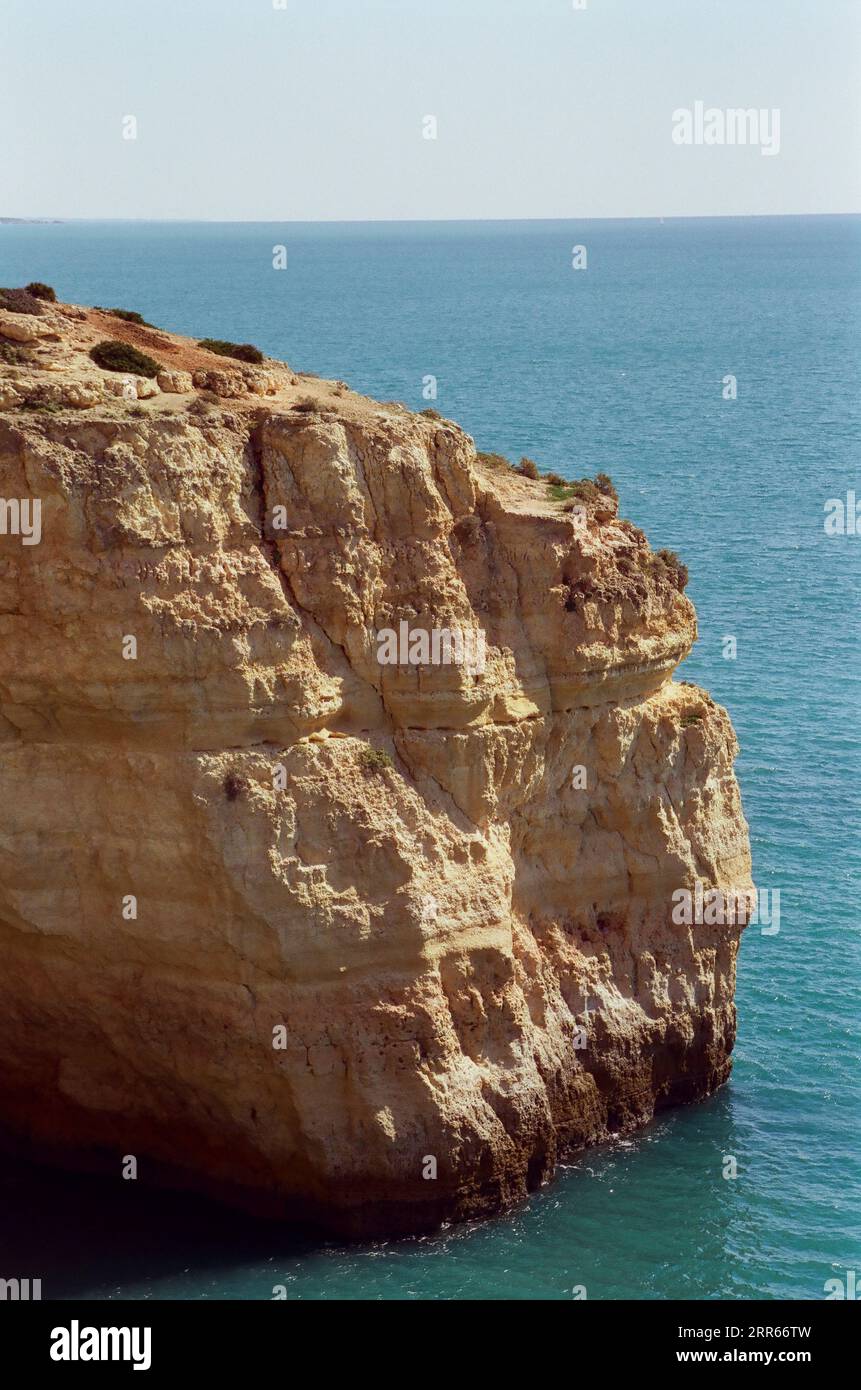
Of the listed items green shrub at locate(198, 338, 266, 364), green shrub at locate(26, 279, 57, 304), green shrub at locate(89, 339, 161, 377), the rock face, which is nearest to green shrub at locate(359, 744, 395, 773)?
the rock face

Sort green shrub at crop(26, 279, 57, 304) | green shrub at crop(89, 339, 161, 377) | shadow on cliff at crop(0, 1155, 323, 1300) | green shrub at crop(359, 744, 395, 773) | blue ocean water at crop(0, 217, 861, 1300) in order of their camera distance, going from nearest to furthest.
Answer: shadow on cliff at crop(0, 1155, 323, 1300), blue ocean water at crop(0, 217, 861, 1300), green shrub at crop(359, 744, 395, 773), green shrub at crop(89, 339, 161, 377), green shrub at crop(26, 279, 57, 304)

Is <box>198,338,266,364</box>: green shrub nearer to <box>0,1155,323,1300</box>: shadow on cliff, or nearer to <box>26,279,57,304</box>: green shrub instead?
<box>26,279,57,304</box>: green shrub

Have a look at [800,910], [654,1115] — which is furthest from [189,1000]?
[800,910]

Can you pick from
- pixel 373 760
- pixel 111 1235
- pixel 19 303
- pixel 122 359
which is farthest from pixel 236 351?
pixel 111 1235

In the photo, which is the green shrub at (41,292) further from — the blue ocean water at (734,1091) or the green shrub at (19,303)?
the blue ocean water at (734,1091)

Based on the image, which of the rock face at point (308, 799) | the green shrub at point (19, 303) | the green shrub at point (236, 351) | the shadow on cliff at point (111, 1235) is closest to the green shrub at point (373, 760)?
the rock face at point (308, 799)

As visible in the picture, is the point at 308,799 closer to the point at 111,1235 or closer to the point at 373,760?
the point at 373,760

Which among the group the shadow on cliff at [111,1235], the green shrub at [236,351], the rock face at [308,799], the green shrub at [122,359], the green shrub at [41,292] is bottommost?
the shadow on cliff at [111,1235]
